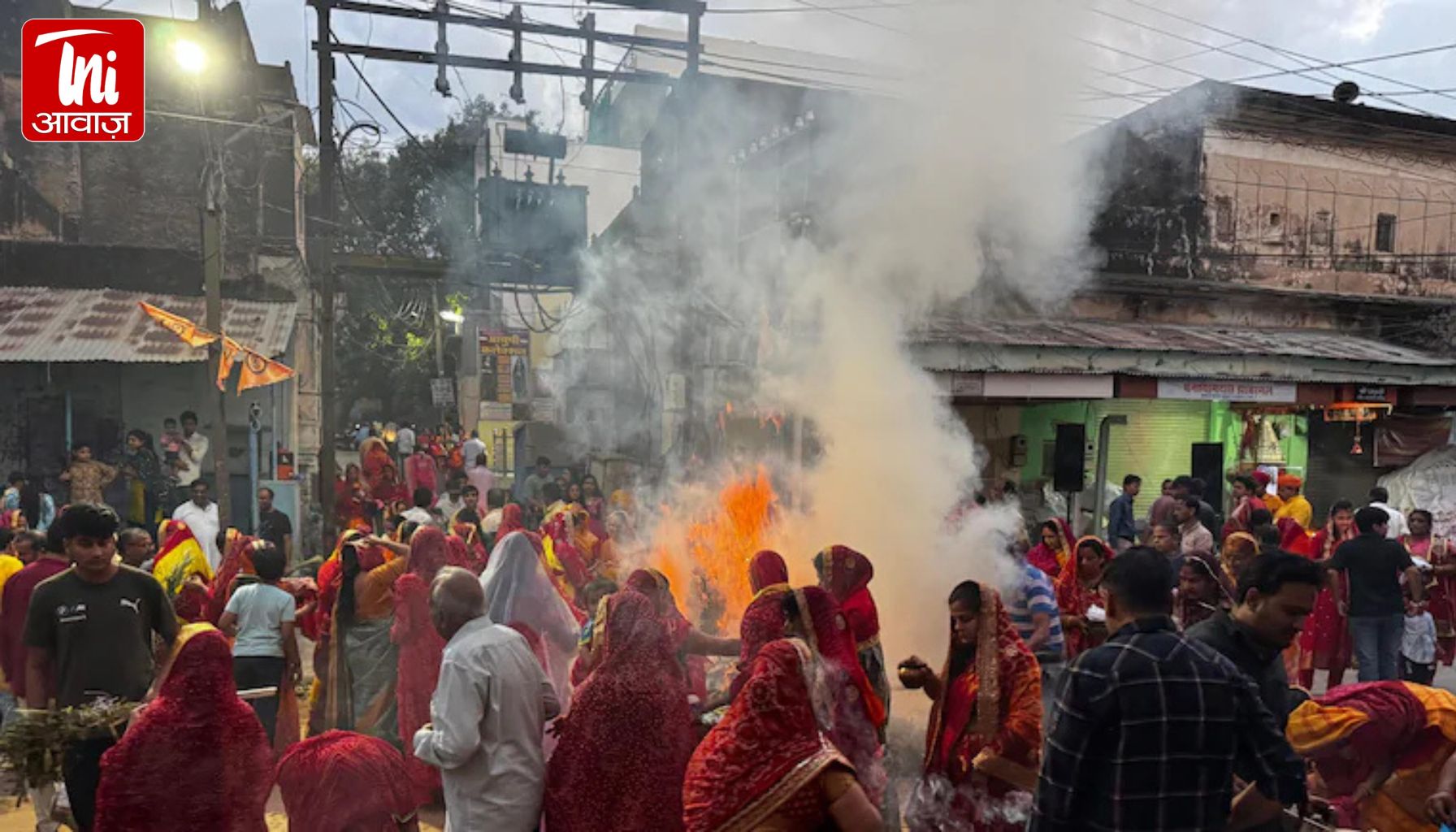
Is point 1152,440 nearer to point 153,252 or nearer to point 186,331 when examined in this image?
point 186,331

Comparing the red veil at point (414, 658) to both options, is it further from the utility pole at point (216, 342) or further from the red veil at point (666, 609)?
the utility pole at point (216, 342)

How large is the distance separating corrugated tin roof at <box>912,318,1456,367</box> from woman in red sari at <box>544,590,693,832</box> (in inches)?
313

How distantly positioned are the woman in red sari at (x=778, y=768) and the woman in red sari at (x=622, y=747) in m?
0.63

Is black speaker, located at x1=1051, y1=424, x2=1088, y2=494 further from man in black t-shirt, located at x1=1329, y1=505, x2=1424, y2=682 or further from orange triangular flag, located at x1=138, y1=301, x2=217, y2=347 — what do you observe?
orange triangular flag, located at x1=138, y1=301, x2=217, y2=347

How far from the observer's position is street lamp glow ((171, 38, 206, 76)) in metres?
15.6

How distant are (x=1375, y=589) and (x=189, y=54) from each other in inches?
734

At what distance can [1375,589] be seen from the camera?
6820mm

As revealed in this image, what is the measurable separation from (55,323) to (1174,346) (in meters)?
15.9

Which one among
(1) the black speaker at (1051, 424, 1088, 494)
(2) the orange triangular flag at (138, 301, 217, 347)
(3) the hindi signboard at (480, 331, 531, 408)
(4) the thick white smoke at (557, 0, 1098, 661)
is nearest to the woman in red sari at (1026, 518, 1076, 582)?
(4) the thick white smoke at (557, 0, 1098, 661)

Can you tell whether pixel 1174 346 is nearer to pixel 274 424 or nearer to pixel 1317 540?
pixel 1317 540

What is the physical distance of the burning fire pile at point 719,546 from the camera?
27.8 ft

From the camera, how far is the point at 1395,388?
13680 mm

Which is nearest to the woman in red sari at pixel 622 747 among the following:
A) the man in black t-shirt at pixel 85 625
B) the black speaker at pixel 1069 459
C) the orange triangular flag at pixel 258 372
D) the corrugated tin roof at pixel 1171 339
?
the man in black t-shirt at pixel 85 625

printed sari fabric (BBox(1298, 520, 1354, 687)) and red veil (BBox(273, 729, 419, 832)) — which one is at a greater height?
red veil (BBox(273, 729, 419, 832))
